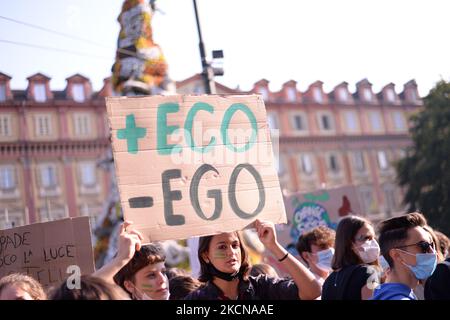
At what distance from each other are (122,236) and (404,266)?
1.38m

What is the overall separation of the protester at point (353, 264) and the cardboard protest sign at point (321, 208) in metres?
4.54

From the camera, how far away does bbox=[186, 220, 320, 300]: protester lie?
10.4 feet

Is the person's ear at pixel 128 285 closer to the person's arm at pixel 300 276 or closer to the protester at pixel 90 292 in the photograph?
the person's arm at pixel 300 276

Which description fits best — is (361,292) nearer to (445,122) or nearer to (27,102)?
(445,122)

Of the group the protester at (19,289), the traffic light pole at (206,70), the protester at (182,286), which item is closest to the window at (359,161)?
the traffic light pole at (206,70)

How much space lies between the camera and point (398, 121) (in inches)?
1834

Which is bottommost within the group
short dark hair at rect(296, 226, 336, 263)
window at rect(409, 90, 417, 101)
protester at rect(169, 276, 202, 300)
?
protester at rect(169, 276, 202, 300)

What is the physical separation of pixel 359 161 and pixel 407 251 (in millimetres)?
42544

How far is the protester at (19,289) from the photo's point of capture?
111 inches

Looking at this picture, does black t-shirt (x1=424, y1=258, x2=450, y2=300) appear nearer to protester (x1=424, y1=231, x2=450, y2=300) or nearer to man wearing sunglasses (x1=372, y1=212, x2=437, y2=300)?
protester (x1=424, y1=231, x2=450, y2=300)

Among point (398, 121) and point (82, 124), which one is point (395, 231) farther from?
point (398, 121)

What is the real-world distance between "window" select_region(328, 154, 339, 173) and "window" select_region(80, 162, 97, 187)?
16717 mm

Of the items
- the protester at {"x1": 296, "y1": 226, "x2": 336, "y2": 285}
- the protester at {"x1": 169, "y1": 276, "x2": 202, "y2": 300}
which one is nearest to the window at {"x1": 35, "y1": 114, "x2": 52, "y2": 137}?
the protester at {"x1": 169, "y1": 276, "x2": 202, "y2": 300}
